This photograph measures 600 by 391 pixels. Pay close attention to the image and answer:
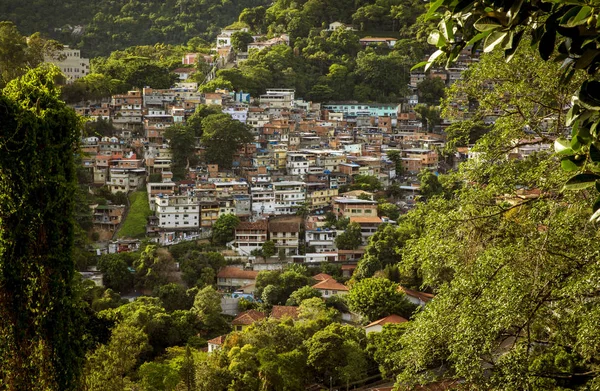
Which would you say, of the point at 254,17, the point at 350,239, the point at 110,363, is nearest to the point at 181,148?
the point at 350,239

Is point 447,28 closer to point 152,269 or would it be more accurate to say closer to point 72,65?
point 152,269

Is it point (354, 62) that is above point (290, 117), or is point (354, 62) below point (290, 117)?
above

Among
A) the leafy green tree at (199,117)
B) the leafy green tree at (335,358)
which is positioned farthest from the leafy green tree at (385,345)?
the leafy green tree at (199,117)

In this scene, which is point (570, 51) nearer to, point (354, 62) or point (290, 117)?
point (290, 117)

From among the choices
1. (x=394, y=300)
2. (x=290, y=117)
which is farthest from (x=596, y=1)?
(x=290, y=117)

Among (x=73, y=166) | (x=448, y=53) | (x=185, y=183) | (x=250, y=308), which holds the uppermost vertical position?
(x=448, y=53)

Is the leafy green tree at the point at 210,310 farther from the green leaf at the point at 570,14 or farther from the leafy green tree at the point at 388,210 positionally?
the green leaf at the point at 570,14
